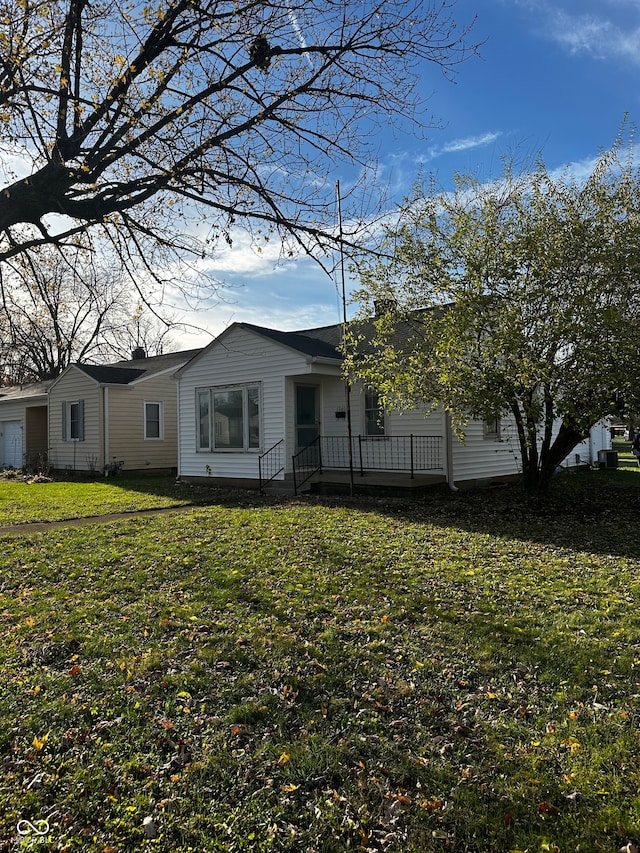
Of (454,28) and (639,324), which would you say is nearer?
(454,28)

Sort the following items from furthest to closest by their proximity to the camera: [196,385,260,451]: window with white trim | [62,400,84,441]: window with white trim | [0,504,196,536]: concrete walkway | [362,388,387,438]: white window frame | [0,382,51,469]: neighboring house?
[0,382,51,469]: neighboring house
[62,400,84,441]: window with white trim
[196,385,260,451]: window with white trim
[362,388,387,438]: white window frame
[0,504,196,536]: concrete walkway

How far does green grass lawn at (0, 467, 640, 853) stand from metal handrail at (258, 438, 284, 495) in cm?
694

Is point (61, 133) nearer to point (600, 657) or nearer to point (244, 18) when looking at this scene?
point (244, 18)

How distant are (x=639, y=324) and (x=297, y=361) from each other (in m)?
7.25

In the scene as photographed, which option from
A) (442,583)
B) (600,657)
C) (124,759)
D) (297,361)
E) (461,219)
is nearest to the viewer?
(124,759)

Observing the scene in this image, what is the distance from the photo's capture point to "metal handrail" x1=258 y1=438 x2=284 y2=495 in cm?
1400

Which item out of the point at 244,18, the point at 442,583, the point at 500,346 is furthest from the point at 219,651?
the point at 500,346

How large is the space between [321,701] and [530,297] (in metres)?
8.05

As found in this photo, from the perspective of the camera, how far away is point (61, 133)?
5.20m

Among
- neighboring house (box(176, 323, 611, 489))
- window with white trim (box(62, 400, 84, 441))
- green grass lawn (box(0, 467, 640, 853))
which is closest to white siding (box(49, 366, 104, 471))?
window with white trim (box(62, 400, 84, 441))

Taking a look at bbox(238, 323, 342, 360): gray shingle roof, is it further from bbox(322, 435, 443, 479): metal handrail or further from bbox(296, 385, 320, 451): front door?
bbox(322, 435, 443, 479): metal handrail

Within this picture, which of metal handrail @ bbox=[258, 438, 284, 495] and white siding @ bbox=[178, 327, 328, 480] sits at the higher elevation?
white siding @ bbox=[178, 327, 328, 480]

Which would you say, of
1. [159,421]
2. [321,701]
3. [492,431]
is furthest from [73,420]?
[321,701]

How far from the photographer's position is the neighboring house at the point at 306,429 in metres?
13.2
